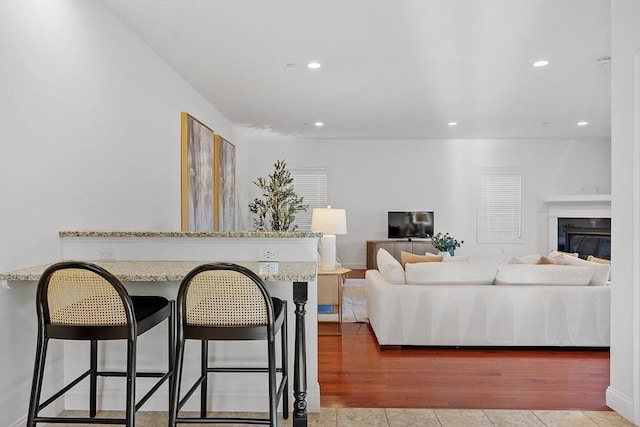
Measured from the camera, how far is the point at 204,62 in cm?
438

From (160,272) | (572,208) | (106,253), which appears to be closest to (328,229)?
(106,253)

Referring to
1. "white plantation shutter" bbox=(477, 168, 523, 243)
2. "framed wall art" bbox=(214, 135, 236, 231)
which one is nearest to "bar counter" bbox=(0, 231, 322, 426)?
"framed wall art" bbox=(214, 135, 236, 231)

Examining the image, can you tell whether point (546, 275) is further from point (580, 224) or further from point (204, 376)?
point (580, 224)

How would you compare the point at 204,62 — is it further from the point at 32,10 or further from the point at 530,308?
the point at 530,308

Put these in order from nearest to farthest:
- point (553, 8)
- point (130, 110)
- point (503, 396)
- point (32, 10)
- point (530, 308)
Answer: point (32, 10) → point (503, 396) → point (553, 8) → point (130, 110) → point (530, 308)

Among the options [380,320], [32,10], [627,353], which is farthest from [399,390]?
[32,10]

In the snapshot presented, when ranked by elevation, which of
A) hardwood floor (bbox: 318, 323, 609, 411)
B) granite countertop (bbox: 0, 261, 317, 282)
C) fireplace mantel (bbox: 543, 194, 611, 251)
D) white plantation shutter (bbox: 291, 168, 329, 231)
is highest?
white plantation shutter (bbox: 291, 168, 329, 231)

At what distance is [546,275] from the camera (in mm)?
4047

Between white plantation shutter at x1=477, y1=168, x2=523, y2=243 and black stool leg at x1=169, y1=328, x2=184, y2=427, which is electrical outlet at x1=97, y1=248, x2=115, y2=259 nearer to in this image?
black stool leg at x1=169, y1=328, x2=184, y2=427

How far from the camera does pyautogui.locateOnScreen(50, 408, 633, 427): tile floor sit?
8.42 ft

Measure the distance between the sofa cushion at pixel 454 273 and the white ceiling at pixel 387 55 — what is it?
1.96 metres

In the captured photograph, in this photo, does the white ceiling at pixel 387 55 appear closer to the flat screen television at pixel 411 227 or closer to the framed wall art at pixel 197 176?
the framed wall art at pixel 197 176

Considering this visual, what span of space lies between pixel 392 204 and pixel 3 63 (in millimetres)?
7548

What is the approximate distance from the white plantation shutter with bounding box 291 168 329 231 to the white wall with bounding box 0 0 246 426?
5.10m
